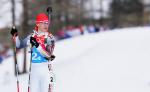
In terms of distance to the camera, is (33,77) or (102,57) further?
(102,57)

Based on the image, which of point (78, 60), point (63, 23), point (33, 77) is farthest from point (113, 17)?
point (33, 77)

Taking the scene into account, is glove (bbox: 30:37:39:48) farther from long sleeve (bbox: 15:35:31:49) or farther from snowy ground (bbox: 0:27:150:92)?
snowy ground (bbox: 0:27:150:92)

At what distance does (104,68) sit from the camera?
→ 62.0 feet

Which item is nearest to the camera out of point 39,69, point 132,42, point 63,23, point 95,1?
point 39,69

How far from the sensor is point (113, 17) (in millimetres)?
70750

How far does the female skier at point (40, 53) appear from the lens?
1091cm

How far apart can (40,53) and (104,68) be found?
8214mm

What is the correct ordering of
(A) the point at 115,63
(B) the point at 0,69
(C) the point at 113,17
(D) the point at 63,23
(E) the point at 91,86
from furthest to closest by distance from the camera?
(C) the point at 113,17 < (D) the point at 63,23 < (B) the point at 0,69 < (A) the point at 115,63 < (E) the point at 91,86

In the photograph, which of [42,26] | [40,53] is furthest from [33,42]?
[42,26]

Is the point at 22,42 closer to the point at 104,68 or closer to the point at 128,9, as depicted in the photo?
the point at 104,68

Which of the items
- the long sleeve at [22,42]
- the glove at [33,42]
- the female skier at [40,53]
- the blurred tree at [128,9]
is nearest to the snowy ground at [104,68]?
the female skier at [40,53]

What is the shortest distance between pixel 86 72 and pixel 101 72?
0.64 metres

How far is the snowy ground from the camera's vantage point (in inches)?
618

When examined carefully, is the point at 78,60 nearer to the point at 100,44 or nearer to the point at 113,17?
the point at 100,44
